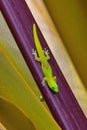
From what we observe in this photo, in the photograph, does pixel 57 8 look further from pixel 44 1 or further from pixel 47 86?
pixel 47 86

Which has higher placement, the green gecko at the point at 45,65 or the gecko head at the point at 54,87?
the green gecko at the point at 45,65

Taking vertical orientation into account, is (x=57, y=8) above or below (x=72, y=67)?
above

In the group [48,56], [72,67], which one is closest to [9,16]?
[48,56]

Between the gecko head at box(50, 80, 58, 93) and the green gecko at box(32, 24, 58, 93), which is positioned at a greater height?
the green gecko at box(32, 24, 58, 93)

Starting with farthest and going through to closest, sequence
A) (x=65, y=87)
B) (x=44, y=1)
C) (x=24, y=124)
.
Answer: (x=44, y=1)
(x=65, y=87)
(x=24, y=124)
